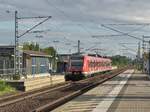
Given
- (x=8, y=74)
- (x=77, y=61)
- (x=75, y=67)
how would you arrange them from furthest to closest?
(x=77, y=61) < (x=75, y=67) < (x=8, y=74)

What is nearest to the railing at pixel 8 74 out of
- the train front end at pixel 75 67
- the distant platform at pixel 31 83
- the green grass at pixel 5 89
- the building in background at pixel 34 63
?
the distant platform at pixel 31 83

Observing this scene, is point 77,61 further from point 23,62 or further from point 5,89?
point 5,89

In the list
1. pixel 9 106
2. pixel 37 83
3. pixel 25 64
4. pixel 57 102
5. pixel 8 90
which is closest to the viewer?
pixel 9 106

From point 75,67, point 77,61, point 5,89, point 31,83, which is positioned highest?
point 77,61

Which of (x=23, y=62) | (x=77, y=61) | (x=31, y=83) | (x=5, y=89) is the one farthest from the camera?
(x=23, y=62)

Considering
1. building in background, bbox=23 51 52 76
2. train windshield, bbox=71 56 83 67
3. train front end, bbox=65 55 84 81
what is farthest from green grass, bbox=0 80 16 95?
building in background, bbox=23 51 52 76

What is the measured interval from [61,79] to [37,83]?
1235cm

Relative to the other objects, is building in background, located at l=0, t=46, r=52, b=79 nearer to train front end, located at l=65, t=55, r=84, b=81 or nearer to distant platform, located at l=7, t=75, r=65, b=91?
train front end, located at l=65, t=55, r=84, b=81

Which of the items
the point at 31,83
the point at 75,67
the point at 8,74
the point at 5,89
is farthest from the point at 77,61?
the point at 5,89

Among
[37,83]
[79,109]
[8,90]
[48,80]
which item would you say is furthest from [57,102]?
[48,80]

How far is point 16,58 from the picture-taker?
5066 centimetres

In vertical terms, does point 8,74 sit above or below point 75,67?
below

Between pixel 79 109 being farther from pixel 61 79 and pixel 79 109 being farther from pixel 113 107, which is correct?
pixel 61 79

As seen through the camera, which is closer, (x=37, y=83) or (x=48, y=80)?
(x=37, y=83)
